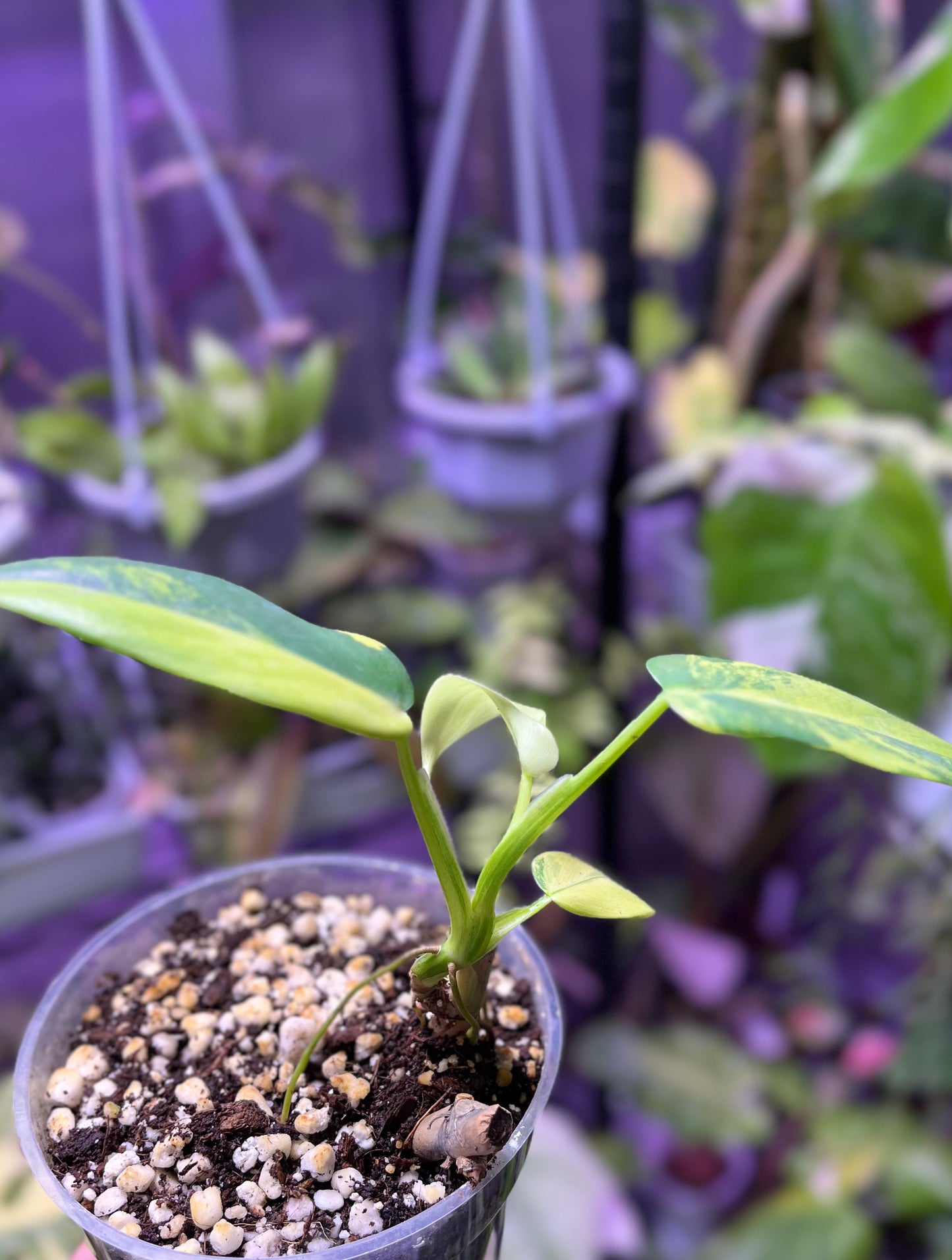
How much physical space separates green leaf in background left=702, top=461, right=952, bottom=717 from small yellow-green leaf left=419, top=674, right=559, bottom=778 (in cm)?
59

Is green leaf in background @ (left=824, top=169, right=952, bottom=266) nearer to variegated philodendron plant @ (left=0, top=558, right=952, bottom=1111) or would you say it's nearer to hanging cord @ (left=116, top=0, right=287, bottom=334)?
hanging cord @ (left=116, top=0, right=287, bottom=334)

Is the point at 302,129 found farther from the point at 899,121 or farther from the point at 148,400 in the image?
the point at 899,121

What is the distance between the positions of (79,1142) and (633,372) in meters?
0.81

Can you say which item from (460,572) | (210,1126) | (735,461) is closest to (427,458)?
(460,572)

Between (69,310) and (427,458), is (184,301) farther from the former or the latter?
(427,458)

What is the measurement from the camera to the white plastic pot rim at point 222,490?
82 cm

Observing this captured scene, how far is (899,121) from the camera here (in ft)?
2.60

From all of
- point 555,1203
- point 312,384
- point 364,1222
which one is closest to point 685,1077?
point 555,1203

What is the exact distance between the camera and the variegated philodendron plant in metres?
0.20

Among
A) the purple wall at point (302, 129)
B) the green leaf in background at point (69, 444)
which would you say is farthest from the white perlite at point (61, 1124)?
the purple wall at point (302, 129)

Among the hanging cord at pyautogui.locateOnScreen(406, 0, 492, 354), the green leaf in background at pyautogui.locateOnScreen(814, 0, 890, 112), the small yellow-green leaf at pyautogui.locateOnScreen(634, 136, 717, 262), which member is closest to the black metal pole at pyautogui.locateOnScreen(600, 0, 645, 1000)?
the hanging cord at pyautogui.locateOnScreen(406, 0, 492, 354)

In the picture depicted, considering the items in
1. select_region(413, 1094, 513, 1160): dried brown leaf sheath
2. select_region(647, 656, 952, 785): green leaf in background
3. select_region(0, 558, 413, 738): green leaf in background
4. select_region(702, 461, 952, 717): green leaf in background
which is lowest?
select_region(702, 461, 952, 717): green leaf in background

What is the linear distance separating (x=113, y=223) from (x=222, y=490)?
0.23m

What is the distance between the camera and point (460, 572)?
113cm
